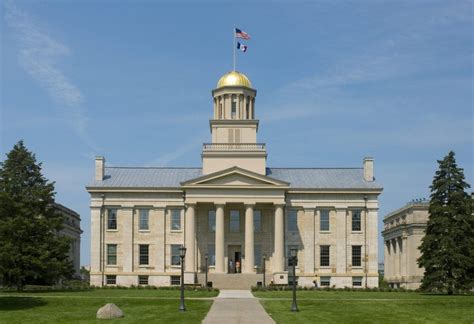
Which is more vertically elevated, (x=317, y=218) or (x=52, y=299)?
(x=317, y=218)

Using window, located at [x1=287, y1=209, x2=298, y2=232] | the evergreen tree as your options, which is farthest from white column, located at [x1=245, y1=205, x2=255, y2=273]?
the evergreen tree

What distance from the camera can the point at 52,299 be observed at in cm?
4591

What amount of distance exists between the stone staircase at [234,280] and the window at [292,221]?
7.74m

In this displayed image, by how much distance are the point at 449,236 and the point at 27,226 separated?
32.3 m

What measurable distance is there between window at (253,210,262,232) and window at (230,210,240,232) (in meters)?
1.63

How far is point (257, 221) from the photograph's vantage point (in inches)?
3059

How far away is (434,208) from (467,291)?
6847 mm

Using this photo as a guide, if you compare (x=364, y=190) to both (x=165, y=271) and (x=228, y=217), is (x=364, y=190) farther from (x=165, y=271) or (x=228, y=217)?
(x=165, y=271)

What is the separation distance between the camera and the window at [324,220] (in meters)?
77.4

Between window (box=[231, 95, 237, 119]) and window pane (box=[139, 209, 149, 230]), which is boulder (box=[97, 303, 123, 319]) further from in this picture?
window (box=[231, 95, 237, 119])

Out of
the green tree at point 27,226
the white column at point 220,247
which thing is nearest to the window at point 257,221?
the white column at point 220,247

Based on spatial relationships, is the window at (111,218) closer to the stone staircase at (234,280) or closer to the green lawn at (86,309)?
the stone staircase at (234,280)

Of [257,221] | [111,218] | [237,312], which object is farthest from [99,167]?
[237,312]

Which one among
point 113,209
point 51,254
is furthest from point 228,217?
point 51,254
